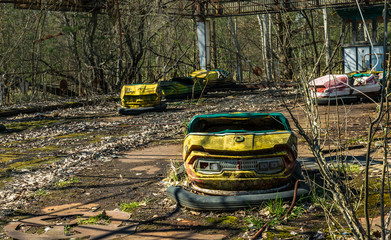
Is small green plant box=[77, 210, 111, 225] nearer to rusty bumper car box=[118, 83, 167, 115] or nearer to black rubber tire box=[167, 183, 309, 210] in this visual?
black rubber tire box=[167, 183, 309, 210]

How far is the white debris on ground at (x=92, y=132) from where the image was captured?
22.9ft

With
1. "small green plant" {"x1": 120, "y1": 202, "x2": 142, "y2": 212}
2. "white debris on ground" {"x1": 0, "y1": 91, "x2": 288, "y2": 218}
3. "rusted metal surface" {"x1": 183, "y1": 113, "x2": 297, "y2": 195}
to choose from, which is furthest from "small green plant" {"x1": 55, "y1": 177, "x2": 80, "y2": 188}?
"rusted metal surface" {"x1": 183, "y1": 113, "x2": 297, "y2": 195}

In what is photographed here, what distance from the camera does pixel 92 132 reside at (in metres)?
12.0

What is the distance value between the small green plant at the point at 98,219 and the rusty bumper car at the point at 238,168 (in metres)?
0.82

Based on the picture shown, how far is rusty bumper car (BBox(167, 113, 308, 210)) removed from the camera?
5.18 metres

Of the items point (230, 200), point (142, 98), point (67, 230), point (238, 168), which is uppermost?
point (142, 98)

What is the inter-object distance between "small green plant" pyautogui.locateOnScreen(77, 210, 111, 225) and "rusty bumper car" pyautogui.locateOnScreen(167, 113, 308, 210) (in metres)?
0.82

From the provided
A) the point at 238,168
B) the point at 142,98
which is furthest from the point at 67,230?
the point at 142,98

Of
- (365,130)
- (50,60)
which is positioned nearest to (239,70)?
(50,60)

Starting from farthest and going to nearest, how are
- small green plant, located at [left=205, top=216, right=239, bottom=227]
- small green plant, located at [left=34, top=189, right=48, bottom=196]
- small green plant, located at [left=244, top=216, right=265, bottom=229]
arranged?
small green plant, located at [left=34, top=189, right=48, bottom=196] → small green plant, located at [left=205, top=216, right=239, bottom=227] → small green plant, located at [left=244, top=216, right=265, bottom=229]

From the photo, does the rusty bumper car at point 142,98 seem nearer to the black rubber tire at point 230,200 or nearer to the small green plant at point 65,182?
the small green plant at point 65,182

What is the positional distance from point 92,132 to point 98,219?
702 cm

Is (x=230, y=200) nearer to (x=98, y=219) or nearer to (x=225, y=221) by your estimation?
(x=225, y=221)

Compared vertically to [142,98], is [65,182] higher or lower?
lower
